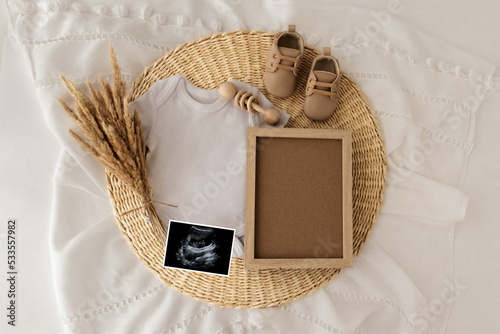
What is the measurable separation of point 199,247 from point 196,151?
0.28m

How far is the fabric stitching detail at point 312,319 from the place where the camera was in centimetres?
115

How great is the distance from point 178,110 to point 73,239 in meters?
0.49

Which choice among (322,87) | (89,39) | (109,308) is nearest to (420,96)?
(322,87)

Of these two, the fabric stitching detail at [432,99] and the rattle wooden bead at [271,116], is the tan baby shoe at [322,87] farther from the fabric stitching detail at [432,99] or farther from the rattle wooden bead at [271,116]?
the fabric stitching detail at [432,99]

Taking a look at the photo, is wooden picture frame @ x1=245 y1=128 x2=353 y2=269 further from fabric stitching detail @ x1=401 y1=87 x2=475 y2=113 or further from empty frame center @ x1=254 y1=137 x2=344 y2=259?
fabric stitching detail @ x1=401 y1=87 x2=475 y2=113

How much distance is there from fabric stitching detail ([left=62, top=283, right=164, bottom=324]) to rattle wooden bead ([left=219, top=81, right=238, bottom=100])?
1.93ft

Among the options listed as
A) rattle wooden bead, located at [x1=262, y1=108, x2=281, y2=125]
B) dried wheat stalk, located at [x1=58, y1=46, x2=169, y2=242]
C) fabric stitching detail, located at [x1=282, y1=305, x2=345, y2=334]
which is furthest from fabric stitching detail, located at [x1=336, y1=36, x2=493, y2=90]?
fabric stitching detail, located at [x1=282, y1=305, x2=345, y2=334]

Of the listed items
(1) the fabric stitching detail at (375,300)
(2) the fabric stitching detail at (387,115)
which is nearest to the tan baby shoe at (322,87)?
(2) the fabric stitching detail at (387,115)

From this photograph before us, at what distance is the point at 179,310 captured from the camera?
1124 millimetres

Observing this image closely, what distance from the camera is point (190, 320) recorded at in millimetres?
1125

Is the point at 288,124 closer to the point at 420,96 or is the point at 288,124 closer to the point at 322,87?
the point at 322,87

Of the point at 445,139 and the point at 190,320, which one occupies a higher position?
the point at 445,139

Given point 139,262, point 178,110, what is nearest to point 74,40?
point 178,110

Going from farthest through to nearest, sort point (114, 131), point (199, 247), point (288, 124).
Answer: point (288, 124) < point (199, 247) < point (114, 131)
